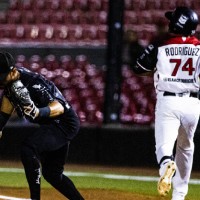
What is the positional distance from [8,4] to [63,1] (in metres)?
1.40

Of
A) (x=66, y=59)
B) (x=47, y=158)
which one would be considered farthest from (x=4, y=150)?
(x=47, y=158)

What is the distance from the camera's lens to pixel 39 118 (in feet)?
21.5

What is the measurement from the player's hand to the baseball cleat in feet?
3.75

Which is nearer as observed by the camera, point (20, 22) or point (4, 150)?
point (4, 150)

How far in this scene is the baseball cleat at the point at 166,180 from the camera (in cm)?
662

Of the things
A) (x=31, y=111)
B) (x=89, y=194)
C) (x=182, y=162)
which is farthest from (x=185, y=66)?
(x=89, y=194)

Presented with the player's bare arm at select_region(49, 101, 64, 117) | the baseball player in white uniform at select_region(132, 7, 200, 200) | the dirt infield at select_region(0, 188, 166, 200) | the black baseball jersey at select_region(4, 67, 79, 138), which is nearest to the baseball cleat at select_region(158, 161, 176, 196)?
the baseball player in white uniform at select_region(132, 7, 200, 200)

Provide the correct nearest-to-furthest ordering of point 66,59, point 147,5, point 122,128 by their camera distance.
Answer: point 122,128, point 66,59, point 147,5

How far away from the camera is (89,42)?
1662 centimetres

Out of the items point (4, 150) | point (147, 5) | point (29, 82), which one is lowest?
point (4, 150)

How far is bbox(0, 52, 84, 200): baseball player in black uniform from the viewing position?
6451 millimetres

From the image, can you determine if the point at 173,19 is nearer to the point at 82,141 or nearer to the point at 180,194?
the point at 180,194

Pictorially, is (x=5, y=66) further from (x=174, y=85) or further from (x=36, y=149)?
(x=174, y=85)

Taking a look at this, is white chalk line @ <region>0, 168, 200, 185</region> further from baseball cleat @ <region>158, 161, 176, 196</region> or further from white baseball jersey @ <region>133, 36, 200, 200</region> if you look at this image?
baseball cleat @ <region>158, 161, 176, 196</region>
